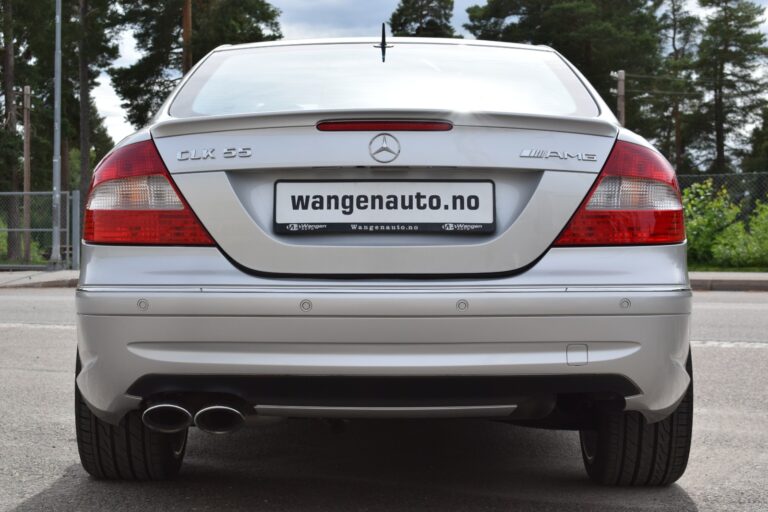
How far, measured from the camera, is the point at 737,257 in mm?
21438

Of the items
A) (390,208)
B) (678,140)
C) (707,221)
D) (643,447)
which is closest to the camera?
(390,208)

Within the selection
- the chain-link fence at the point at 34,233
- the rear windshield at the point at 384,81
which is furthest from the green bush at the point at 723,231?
the rear windshield at the point at 384,81

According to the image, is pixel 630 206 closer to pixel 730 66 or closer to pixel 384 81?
pixel 384 81

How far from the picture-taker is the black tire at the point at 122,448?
146 inches

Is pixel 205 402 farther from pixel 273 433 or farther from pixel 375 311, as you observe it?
pixel 273 433

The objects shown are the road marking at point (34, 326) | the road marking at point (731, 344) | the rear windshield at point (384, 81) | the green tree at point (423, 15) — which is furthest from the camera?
the green tree at point (423, 15)

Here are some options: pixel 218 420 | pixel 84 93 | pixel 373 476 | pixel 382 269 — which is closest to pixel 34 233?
pixel 373 476

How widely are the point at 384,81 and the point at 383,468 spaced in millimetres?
1479

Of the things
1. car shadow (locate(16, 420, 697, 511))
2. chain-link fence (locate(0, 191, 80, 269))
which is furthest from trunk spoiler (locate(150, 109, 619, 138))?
chain-link fence (locate(0, 191, 80, 269))

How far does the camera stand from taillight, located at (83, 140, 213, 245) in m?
3.27

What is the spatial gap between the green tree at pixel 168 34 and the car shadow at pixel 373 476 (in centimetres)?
3843

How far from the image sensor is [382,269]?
3.17 metres

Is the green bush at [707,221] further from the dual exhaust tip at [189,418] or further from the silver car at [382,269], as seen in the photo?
the dual exhaust tip at [189,418]

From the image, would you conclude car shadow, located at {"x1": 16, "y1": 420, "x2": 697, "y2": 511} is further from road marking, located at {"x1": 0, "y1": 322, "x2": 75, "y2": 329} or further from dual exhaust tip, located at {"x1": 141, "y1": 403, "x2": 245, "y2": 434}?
road marking, located at {"x1": 0, "y1": 322, "x2": 75, "y2": 329}
